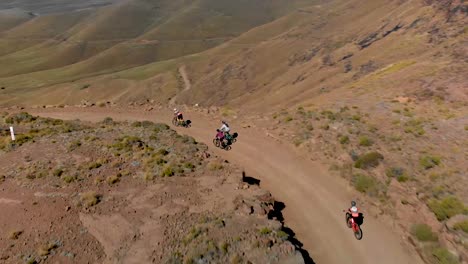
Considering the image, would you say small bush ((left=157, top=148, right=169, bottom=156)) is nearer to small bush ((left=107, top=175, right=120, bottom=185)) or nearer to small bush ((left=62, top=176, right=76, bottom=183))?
small bush ((left=107, top=175, right=120, bottom=185))

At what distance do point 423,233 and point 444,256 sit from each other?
174 centimetres

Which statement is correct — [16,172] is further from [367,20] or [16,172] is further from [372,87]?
[367,20]

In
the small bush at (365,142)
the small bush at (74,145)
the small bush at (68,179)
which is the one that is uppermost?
the small bush at (68,179)

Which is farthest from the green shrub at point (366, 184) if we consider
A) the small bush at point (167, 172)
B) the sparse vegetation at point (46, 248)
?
the sparse vegetation at point (46, 248)

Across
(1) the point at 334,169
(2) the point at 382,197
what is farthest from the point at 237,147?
(2) the point at 382,197

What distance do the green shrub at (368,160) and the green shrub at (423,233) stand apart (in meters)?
6.75

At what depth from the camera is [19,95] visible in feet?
642

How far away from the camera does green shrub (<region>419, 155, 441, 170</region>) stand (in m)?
29.3

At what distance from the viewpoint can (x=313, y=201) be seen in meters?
27.2

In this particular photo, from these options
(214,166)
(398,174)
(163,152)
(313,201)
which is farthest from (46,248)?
(398,174)

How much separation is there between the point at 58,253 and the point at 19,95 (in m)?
198

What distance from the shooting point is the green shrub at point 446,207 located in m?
24.3

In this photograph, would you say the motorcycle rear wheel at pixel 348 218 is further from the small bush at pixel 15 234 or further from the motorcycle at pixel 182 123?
the motorcycle at pixel 182 123

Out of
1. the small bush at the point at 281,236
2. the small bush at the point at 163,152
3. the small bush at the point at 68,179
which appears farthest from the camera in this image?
the small bush at the point at 163,152
